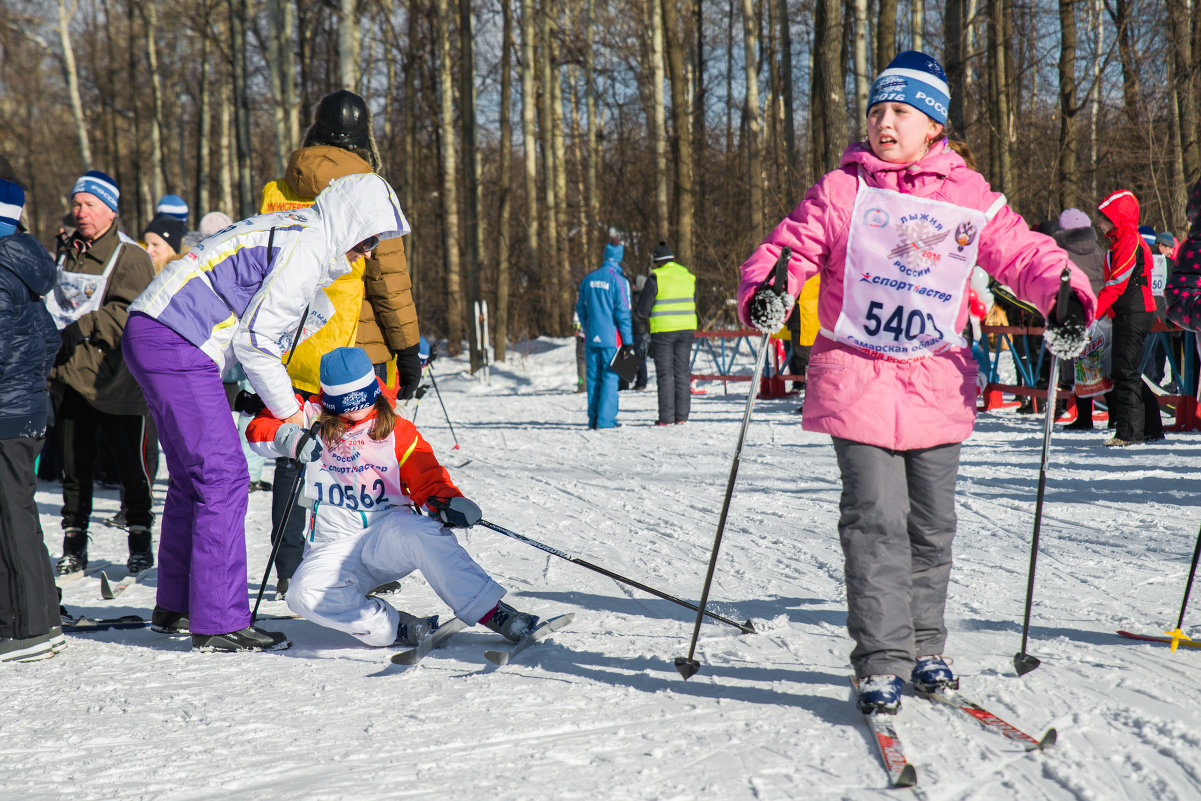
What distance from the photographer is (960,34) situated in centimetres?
1499

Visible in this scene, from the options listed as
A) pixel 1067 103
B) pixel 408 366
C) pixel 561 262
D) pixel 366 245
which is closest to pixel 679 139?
pixel 1067 103

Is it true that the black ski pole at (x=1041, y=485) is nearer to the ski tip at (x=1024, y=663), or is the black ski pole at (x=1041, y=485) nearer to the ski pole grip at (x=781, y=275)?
the ski tip at (x=1024, y=663)

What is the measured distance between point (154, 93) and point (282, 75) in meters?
13.2

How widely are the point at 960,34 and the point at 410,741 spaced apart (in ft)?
49.1

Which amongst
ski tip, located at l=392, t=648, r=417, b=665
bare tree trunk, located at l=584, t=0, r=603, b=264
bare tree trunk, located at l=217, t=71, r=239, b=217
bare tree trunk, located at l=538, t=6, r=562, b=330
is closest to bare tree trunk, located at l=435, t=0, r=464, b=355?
bare tree trunk, located at l=538, t=6, r=562, b=330

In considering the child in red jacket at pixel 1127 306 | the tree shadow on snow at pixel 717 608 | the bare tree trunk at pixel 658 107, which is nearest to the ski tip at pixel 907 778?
the tree shadow on snow at pixel 717 608

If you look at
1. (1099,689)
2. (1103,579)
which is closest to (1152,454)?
(1103,579)

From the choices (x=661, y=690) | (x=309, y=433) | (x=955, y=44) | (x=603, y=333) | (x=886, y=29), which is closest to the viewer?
(x=661, y=690)

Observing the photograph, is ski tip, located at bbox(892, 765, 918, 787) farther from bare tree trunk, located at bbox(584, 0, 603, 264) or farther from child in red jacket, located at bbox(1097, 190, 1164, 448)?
bare tree trunk, located at bbox(584, 0, 603, 264)

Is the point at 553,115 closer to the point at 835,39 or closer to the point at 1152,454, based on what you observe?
the point at 835,39

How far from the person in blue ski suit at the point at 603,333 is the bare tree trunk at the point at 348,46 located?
17.2 ft

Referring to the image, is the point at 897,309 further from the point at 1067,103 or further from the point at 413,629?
the point at 1067,103

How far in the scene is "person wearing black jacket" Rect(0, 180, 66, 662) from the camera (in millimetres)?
3771

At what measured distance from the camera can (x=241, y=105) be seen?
20.8m
